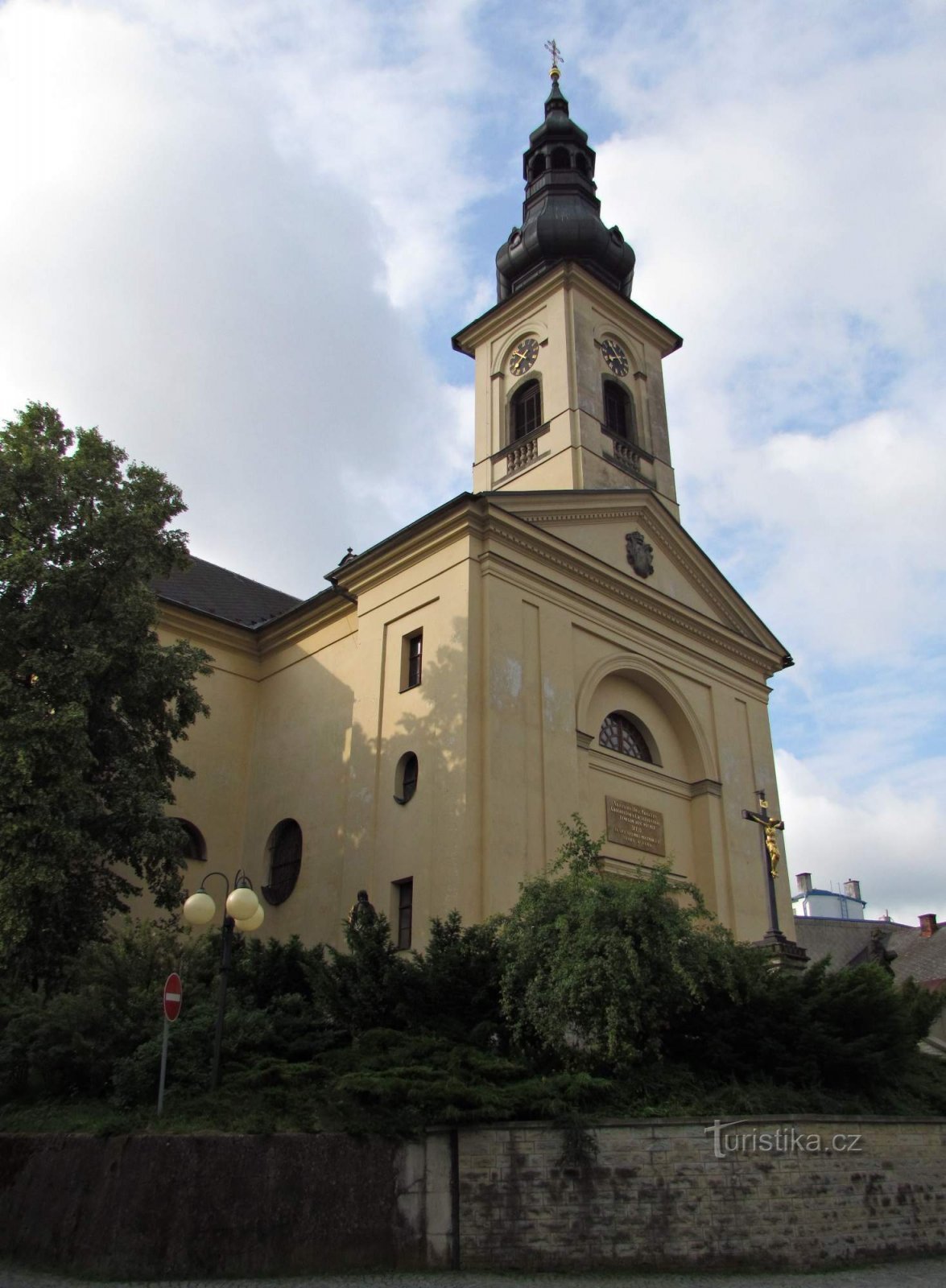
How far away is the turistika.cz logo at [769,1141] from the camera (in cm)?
1090

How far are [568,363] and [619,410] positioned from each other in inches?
91.4

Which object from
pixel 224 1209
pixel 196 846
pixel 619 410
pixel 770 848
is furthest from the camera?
pixel 619 410

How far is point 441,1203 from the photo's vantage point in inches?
415

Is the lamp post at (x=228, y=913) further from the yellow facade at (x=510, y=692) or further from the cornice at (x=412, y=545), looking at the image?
the cornice at (x=412, y=545)

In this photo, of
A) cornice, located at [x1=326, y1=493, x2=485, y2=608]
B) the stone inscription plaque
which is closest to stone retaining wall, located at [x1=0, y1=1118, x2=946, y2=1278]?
the stone inscription plaque

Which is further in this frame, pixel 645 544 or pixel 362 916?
pixel 645 544

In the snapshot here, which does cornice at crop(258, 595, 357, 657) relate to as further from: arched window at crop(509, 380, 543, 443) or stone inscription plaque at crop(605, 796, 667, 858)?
arched window at crop(509, 380, 543, 443)

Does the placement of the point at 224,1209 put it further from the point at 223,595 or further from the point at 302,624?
the point at 223,595

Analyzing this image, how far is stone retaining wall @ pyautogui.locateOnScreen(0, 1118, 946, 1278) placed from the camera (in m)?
10.1

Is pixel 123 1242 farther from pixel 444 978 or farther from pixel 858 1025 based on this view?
pixel 858 1025

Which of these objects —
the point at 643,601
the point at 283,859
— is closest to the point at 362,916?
the point at 283,859

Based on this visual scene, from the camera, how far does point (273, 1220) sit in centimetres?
1015

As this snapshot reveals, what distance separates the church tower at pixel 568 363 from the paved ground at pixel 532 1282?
56.1 ft

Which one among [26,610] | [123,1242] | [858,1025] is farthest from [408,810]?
[123,1242]
